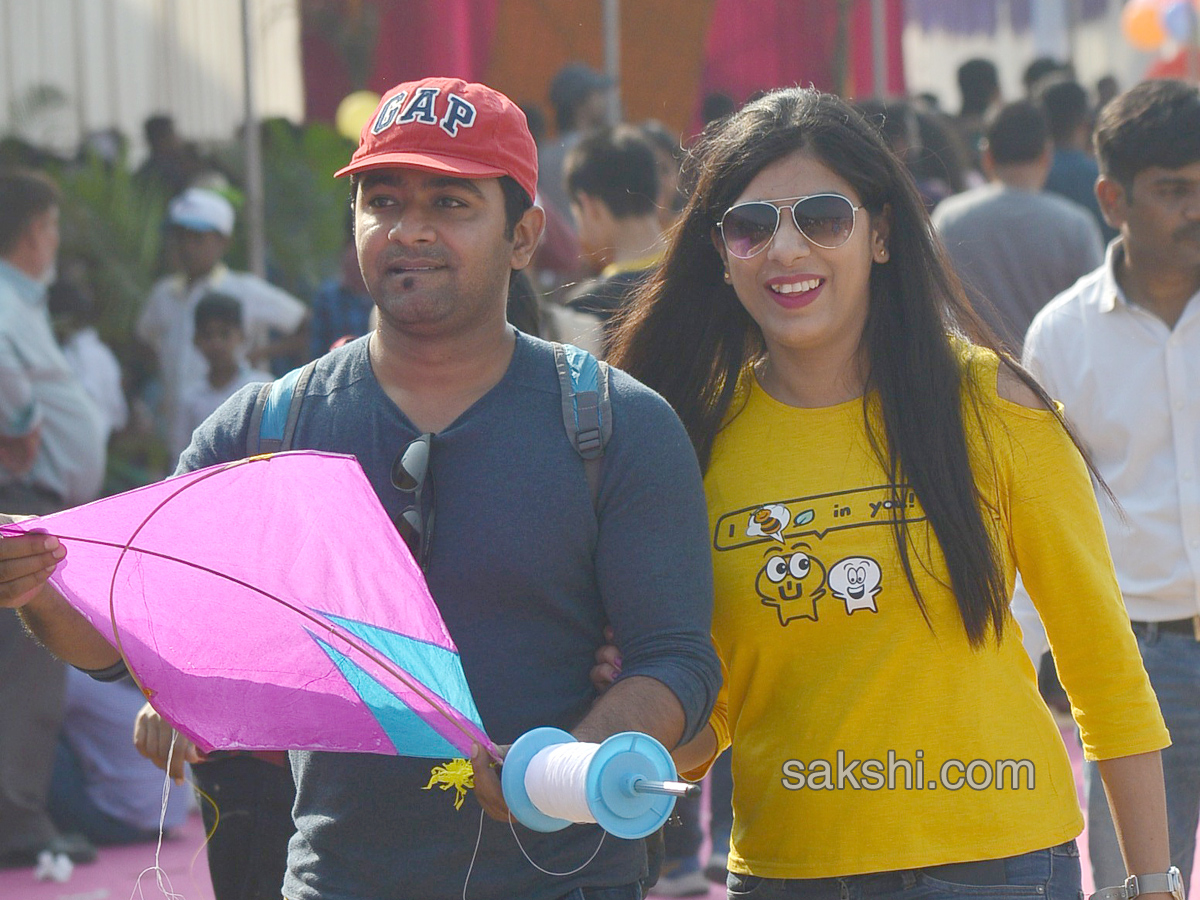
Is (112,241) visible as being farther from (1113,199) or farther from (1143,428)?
(1143,428)

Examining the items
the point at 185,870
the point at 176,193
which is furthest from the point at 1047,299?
the point at 176,193

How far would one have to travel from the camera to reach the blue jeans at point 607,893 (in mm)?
2354

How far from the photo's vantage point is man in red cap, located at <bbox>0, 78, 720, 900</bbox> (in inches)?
91.3

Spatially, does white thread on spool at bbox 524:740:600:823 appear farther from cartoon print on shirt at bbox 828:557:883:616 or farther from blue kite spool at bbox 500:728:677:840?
cartoon print on shirt at bbox 828:557:883:616

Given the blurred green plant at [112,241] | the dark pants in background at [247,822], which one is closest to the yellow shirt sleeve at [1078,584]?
the dark pants in background at [247,822]

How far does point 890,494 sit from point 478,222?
737mm

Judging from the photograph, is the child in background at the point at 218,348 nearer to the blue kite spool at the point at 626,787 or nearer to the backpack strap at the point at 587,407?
the backpack strap at the point at 587,407

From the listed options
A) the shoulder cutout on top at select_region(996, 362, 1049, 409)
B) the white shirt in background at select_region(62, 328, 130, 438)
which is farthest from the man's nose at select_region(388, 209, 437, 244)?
the white shirt in background at select_region(62, 328, 130, 438)

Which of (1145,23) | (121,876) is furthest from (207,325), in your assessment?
(1145,23)

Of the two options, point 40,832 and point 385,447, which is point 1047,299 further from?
point 385,447

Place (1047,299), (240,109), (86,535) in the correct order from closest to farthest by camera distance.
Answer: (86,535), (1047,299), (240,109)

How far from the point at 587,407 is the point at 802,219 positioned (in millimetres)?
525

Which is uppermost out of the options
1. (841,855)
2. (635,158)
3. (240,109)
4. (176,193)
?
(240,109)

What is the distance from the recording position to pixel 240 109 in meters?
13.0
